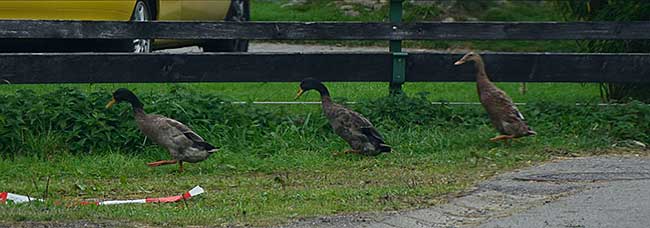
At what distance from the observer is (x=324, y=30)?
35.6 ft

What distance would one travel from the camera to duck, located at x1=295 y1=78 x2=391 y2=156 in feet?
31.1

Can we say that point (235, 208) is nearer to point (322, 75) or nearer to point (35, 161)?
point (35, 161)

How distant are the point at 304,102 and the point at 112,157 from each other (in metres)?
3.15

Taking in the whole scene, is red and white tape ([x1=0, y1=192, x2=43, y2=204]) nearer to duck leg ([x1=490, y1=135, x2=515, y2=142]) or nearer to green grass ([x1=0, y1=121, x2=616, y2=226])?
green grass ([x1=0, y1=121, x2=616, y2=226])

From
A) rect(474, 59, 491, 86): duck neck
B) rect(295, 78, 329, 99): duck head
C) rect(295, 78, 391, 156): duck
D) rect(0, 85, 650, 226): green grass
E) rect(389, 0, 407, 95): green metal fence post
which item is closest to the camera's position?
rect(0, 85, 650, 226): green grass

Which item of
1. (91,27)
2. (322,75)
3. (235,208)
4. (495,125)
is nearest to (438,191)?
(235,208)

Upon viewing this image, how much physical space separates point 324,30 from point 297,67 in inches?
15.9

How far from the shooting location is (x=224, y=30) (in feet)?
35.1

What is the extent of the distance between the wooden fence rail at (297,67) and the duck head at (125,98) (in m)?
0.84

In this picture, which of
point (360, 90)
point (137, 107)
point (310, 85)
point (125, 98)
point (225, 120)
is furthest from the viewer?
point (360, 90)

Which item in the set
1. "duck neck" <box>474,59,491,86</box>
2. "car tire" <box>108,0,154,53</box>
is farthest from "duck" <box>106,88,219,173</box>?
"car tire" <box>108,0,154,53</box>

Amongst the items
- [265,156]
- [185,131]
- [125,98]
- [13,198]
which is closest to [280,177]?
[185,131]

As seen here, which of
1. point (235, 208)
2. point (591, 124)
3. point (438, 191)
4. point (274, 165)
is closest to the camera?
point (235, 208)

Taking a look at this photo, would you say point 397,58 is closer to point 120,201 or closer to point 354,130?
point 354,130
